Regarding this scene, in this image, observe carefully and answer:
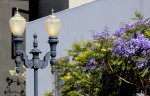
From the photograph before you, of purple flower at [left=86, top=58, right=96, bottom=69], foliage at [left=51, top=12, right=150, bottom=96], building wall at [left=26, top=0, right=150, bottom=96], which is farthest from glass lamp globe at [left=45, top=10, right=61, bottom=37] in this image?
purple flower at [left=86, top=58, right=96, bottom=69]

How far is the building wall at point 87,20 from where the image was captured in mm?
13391

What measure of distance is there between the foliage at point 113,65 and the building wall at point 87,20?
328 centimetres

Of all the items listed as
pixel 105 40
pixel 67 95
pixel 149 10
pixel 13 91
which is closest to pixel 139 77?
pixel 105 40

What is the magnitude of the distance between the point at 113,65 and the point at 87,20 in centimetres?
586

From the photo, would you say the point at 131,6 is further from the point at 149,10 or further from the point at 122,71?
the point at 122,71

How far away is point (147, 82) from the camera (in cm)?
916

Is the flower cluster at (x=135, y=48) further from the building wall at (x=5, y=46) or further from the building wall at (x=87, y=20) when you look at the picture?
the building wall at (x=5, y=46)

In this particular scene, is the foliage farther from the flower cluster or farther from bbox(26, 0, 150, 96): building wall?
bbox(26, 0, 150, 96): building wall

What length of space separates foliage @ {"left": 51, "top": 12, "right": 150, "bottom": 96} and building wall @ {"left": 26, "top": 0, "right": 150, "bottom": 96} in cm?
328

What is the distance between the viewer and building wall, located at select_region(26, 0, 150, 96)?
527 inches

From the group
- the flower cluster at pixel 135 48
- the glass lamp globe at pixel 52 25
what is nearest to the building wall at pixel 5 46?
the glass lamp globe at pixel 52 25

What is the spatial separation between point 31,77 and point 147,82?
1090 cm

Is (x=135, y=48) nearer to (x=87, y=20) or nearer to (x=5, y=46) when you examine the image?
(x=87, y=20)

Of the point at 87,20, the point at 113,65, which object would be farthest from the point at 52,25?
the point at 87,20
